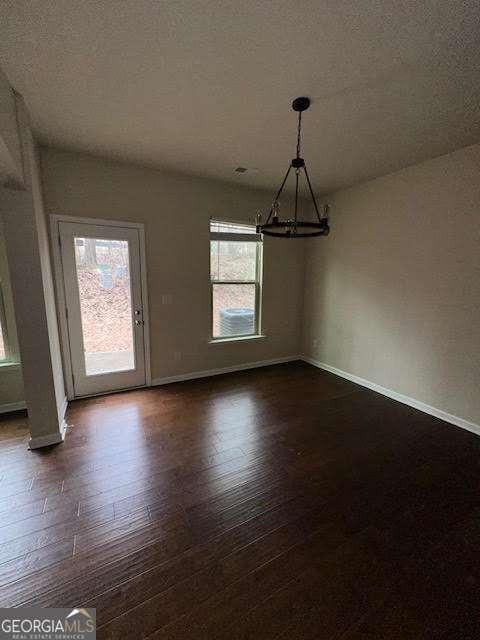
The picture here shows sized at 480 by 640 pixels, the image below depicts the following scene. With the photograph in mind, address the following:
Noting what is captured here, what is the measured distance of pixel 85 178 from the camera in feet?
9.75

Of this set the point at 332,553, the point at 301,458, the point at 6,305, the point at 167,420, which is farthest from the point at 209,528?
the point at 6,305

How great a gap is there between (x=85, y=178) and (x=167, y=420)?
287 cm

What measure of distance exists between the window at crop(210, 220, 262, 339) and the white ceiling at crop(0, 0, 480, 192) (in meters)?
1.31

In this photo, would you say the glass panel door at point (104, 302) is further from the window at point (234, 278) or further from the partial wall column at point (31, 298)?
the window at point (234, 278)

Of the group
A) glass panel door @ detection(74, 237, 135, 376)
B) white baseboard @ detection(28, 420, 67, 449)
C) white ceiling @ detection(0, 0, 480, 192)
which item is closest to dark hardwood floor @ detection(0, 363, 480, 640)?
white baseboard @ detection(28, 420, 67, 449)

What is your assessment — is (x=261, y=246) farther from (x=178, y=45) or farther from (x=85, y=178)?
(x=178, y=45)

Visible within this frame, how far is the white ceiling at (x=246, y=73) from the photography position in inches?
52.6

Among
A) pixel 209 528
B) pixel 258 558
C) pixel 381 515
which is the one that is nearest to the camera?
pixel 258 558

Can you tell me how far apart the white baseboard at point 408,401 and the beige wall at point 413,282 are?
0.20 feet

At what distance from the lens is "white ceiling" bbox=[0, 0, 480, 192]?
1.33 m

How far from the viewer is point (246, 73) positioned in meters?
1.73

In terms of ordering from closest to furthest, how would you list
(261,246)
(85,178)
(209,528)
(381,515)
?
(209,528) < (381,515) < (85,178) < (261,246)

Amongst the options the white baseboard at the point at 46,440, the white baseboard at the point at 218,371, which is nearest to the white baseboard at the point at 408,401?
the white baseboard at the point at 218,371

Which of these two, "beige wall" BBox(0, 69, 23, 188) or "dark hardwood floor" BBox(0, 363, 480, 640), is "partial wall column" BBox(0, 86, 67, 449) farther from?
"dark hardwood floor" BBox(0, 363, 480, 640)
